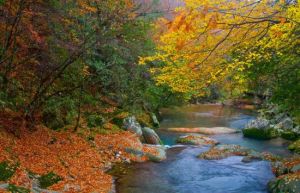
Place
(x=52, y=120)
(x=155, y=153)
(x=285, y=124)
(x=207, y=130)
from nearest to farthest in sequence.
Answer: (x=52, y=120)
(x=155, y=153)
(x=285, y=124)
(x=207, y=130)

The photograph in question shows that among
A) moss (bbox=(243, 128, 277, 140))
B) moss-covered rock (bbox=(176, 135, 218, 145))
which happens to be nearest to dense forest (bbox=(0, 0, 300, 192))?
moss-covered rock (bbox=(176, 135, 218, 145))

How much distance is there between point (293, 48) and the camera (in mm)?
9344

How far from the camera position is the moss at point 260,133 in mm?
25084

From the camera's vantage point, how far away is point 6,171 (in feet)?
34.2

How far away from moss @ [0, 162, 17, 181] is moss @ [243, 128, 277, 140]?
18.6 metres

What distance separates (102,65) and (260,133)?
46.3 feet

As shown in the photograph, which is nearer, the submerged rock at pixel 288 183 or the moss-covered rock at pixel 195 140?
the submerged rock at pixel 288 183

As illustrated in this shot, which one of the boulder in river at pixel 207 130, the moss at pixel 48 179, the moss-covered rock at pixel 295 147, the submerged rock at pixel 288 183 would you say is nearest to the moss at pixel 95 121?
the moss at pixel 48 179

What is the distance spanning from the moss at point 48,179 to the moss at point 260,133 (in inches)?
675

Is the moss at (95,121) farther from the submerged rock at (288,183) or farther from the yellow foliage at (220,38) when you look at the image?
the yellow foliage at (220,38)

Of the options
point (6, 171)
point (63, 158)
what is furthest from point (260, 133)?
point (6, 171)

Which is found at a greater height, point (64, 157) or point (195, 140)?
point (64, 157)

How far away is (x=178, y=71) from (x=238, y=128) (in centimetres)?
2256

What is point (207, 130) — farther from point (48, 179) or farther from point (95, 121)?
point (48, 179)
